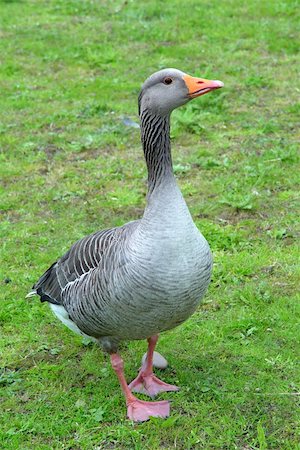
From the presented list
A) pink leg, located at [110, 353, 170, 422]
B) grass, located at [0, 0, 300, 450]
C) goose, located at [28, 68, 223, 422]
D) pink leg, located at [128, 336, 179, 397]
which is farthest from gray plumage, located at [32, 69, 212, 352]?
grass, located at [0, 0, 300, 450]

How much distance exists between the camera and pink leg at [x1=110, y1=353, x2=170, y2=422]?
171 inches

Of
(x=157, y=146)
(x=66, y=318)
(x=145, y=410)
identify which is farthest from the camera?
(x=66, y=318)

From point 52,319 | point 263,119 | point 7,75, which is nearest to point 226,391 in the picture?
point 52,319

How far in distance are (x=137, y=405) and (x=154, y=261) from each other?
3.33 ft

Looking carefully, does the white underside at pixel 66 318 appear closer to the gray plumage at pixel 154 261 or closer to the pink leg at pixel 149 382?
the gray plumage at pixel 154 261

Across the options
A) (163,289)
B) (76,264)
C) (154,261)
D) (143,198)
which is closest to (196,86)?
(154,261)

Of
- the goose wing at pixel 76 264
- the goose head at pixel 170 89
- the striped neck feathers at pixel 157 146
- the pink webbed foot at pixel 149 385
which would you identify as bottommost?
the pink webbed foot at pixel 149 385

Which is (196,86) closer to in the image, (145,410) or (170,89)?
(170,89)

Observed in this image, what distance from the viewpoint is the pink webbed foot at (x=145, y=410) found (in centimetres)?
432

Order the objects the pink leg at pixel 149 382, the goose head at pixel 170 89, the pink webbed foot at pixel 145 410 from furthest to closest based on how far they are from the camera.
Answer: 1. the pink leg at pixel 149 382
2. the pink webbed foot at pixel 145 410
3. the goose head at pixel 170 89

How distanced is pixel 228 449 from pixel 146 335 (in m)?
0.78

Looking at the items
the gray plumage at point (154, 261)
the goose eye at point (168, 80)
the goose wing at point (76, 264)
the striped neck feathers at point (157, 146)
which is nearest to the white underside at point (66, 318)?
the goose wing at point (76, 264)

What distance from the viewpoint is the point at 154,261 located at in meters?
3.90

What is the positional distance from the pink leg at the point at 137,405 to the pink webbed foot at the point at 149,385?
16 cm
